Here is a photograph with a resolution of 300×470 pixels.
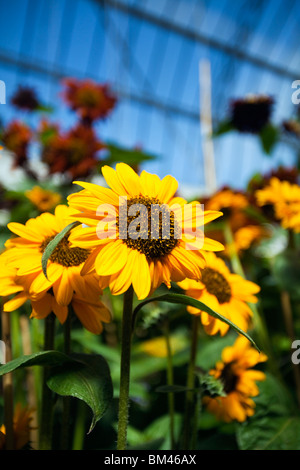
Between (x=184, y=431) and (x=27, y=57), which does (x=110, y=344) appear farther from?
(x=27, y=57)

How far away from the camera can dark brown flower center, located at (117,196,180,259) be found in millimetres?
329

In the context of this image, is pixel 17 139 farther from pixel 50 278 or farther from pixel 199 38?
pixel 199 38

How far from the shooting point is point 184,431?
42 centimetres

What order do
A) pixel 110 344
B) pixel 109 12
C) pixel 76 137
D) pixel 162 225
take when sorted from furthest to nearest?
1. pixel 109 12
2. pixel 110 344
3. pixel 76 137
4. pixel 162 225

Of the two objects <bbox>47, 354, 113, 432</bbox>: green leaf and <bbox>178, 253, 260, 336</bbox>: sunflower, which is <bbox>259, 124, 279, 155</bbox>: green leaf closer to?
<bbox>178, 253, 260, 336</bbox>: sunflower

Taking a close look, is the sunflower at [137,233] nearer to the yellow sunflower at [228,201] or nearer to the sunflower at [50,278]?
the sunflower at [50,278]

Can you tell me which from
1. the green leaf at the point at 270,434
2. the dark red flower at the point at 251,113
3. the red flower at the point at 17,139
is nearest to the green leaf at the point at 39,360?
the green leaf at the point at 270,434

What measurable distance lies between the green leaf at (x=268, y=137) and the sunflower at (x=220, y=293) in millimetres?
560

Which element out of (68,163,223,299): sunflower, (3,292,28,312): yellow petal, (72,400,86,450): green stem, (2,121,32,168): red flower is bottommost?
(72,400,86,450): green stem

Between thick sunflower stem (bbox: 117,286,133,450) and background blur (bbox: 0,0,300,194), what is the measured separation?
13.7 feet

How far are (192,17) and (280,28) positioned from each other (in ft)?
4.42

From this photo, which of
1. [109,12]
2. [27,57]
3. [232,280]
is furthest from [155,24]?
[232,280]

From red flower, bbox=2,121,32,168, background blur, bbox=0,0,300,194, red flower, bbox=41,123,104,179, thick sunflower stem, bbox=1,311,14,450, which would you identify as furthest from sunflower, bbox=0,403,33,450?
background blur, bbox=0,0,300,194

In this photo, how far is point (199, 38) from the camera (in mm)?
6090
